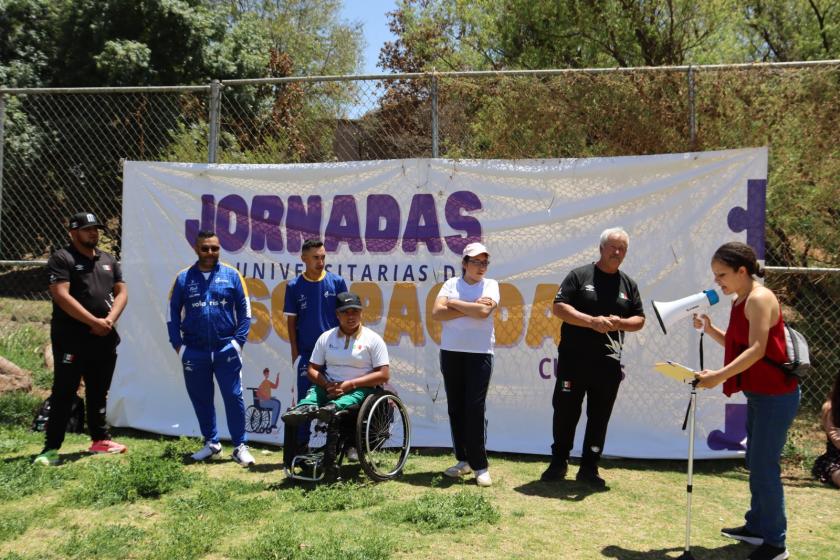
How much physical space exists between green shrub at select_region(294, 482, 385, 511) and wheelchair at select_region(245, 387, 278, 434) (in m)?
1.74

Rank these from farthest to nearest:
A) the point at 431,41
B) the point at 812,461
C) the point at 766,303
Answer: the point at 431,41 → the point at 812,461 → the point at 766,303

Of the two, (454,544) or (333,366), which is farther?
(333,366)

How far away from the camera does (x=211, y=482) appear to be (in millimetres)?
5547

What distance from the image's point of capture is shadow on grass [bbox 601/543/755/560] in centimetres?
420

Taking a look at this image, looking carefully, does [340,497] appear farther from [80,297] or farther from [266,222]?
[266,222]

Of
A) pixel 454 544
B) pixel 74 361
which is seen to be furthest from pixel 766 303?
pixel 74 361

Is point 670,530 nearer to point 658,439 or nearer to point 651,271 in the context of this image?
point 658,439

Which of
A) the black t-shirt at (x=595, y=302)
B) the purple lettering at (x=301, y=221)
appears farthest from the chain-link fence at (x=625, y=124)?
the black t-shirt at (x=595, y=302)

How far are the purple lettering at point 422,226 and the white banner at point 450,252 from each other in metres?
0.01

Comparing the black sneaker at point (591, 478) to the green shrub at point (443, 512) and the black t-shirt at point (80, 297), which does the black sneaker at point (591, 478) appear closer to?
the green shrub at point (443, 512)

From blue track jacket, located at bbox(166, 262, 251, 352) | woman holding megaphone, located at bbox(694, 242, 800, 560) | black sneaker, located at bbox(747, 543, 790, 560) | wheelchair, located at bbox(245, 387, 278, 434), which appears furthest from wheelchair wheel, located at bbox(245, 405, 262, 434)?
black sneaker, located at bbox(747, 543, 790, 560)

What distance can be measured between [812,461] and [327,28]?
29218 mm

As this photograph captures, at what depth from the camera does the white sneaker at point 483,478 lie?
546 cm

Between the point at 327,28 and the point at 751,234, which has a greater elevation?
the point at 327,28
